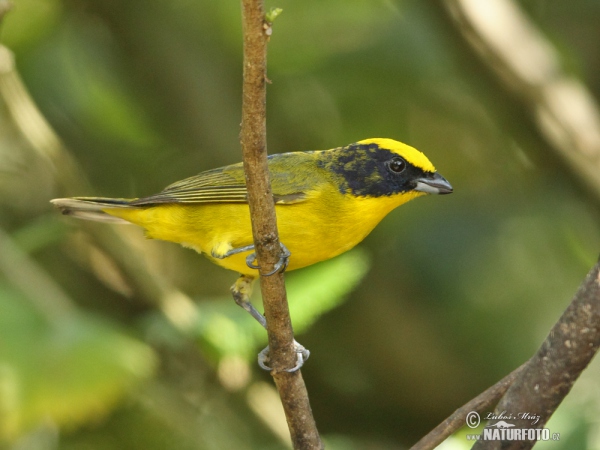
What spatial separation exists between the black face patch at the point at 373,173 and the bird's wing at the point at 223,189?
0.89 feet

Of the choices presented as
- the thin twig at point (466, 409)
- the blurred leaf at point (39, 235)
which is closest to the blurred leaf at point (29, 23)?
the blurred leaf at point (39, 235)

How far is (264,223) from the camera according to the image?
8.48 feet

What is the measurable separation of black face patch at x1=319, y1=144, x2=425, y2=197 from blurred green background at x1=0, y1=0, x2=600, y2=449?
1.74 ft

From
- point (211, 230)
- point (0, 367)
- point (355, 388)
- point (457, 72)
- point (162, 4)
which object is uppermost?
point (162, 4)

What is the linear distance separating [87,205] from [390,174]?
60.3 inches

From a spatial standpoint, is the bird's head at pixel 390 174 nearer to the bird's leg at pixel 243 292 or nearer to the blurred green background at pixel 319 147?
the blurred green background at pixel 319 147

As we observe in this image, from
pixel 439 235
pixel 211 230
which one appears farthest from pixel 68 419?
pixel 439 235

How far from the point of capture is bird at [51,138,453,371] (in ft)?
12.5

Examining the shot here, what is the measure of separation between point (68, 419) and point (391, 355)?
2208 millimetres

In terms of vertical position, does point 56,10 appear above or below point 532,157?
above

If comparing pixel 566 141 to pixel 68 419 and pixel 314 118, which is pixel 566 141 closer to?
pixel 314 118

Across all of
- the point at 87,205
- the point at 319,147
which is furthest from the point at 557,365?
the point at 319,147

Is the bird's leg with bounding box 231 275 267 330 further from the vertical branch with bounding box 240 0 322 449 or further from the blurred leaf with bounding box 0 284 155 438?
the vertical branch with bounding box 240 0 322 449

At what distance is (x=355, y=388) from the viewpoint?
5188 mm
